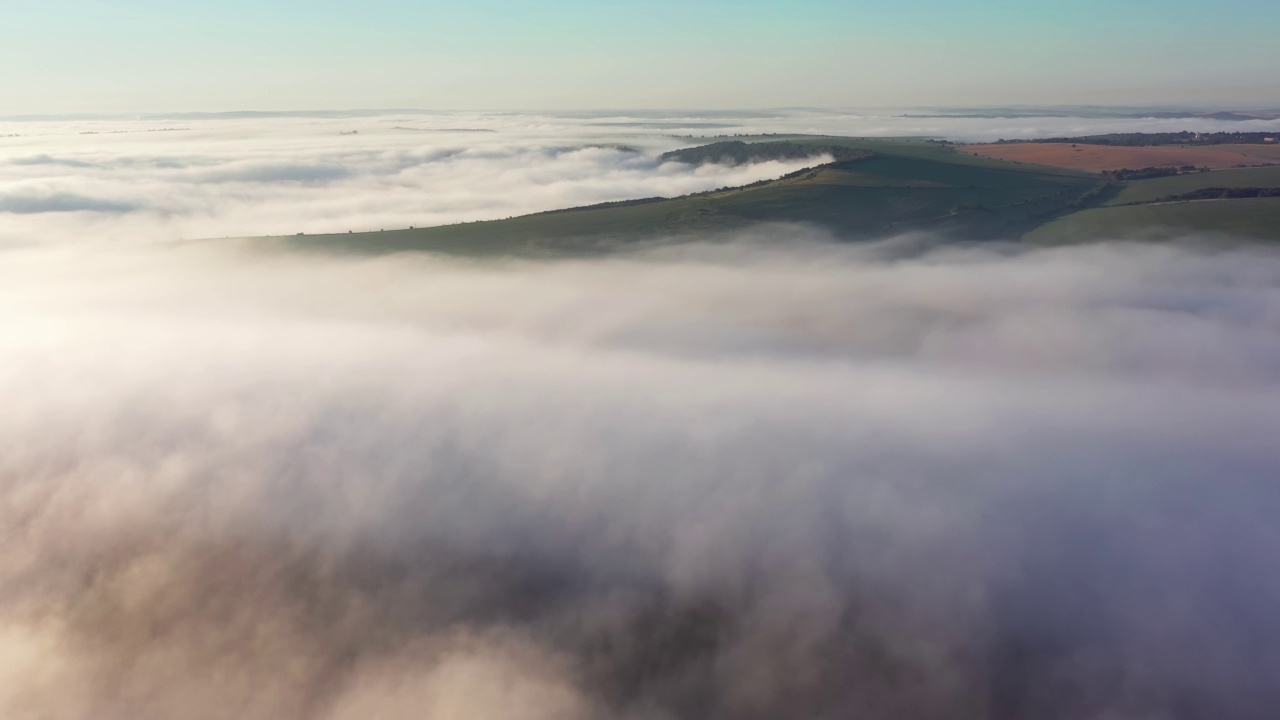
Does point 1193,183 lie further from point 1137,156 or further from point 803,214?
point 803,214

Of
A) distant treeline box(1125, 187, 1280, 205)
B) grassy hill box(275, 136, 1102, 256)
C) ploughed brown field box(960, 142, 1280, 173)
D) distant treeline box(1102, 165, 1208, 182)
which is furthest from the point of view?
ploughed brown field box(960, 142, 1280, 173)

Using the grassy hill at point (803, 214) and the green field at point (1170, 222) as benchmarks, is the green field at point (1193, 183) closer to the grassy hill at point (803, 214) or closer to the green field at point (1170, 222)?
the grassy hill at point (803, 214)

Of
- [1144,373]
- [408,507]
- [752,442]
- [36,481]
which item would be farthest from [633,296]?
[36,481]

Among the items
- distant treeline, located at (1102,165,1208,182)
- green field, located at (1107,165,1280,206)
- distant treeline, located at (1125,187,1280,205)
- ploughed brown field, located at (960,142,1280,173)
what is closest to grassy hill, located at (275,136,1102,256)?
distant treeline, located at (1102,165,1208,182)

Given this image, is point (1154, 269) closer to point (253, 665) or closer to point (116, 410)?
point (253, 665)

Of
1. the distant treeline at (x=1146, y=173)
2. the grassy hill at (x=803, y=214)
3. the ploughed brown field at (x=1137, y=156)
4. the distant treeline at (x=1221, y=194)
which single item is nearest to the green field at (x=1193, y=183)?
the distant treeline at (x=1221, y=194)

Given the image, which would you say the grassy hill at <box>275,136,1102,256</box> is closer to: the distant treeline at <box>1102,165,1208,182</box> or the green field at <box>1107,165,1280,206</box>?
the distant treeline at <box>1102,165,1208,182</box>
